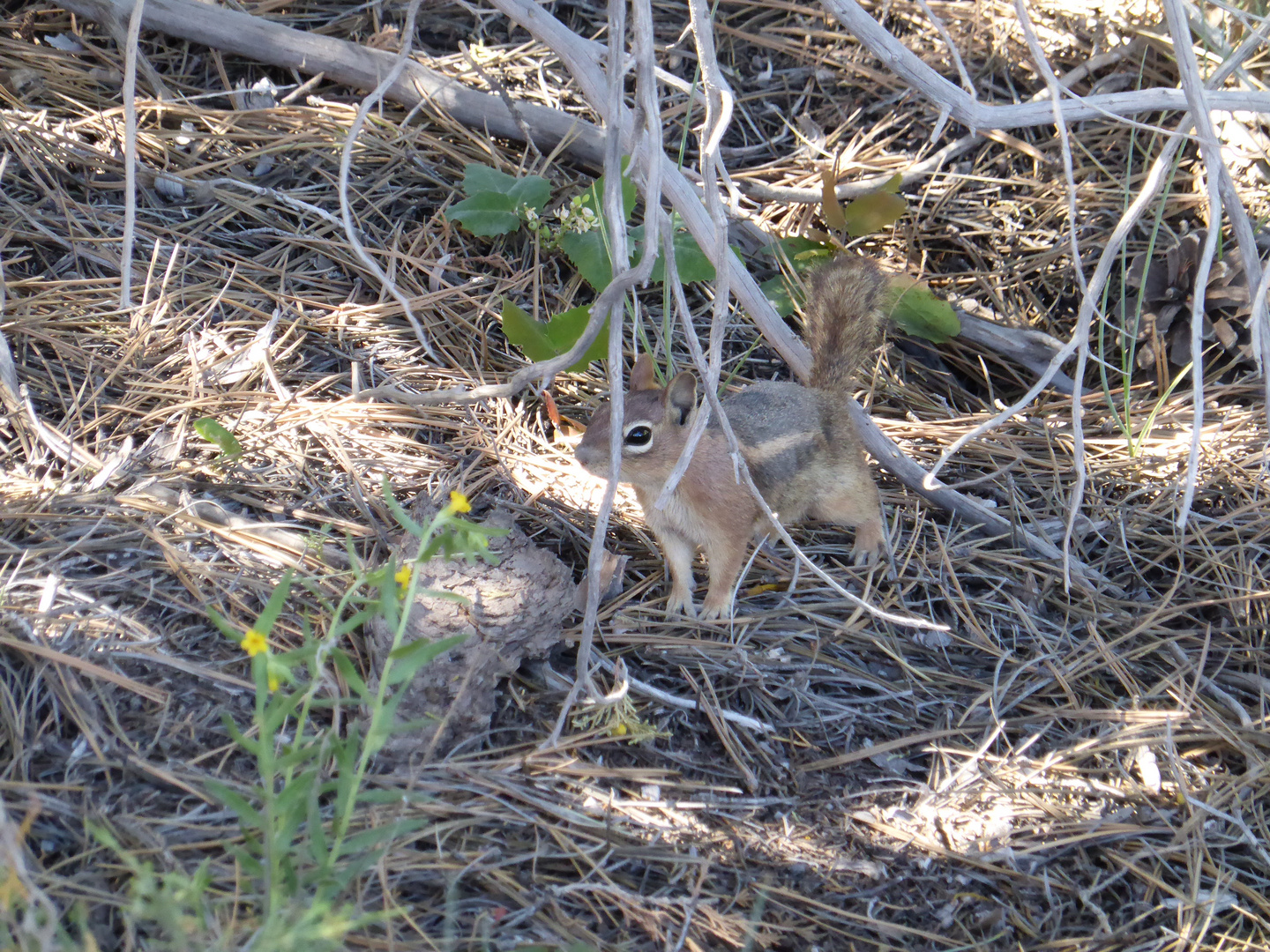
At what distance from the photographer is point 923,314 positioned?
3.73 meters

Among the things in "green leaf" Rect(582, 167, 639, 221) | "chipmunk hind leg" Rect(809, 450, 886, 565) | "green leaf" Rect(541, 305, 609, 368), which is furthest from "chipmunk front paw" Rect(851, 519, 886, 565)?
"green leaf" Rect(582, 167, 639, 221)

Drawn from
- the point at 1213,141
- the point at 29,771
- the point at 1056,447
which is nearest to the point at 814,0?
the point at 1056,447

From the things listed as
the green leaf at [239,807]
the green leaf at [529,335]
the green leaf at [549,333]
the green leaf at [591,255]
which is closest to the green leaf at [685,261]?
the green leaf at [591,255]

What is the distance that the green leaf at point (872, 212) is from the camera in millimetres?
3725

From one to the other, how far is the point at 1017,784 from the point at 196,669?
6.70ft

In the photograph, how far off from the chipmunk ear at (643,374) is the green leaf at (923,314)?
3.24 feet

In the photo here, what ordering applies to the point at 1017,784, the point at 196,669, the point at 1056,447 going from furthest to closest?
the point at 1056,447
the point at 1017,784
the point at 196,669

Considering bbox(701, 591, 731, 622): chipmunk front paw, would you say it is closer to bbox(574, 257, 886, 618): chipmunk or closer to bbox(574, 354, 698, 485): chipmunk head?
bbox(574, 257, 886, 618): chipmunk

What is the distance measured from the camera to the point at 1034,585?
3174mm

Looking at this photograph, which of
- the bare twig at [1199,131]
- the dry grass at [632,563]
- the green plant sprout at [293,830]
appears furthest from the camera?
the bare twig at [1199,131]

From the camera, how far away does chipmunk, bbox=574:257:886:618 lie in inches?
127

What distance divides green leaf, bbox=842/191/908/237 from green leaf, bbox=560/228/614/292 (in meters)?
0.94

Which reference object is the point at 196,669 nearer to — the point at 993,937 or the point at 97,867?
the point at 97,867

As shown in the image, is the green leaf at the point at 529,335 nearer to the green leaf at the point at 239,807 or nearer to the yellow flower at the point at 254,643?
the yellow flower at the point at 254,643
